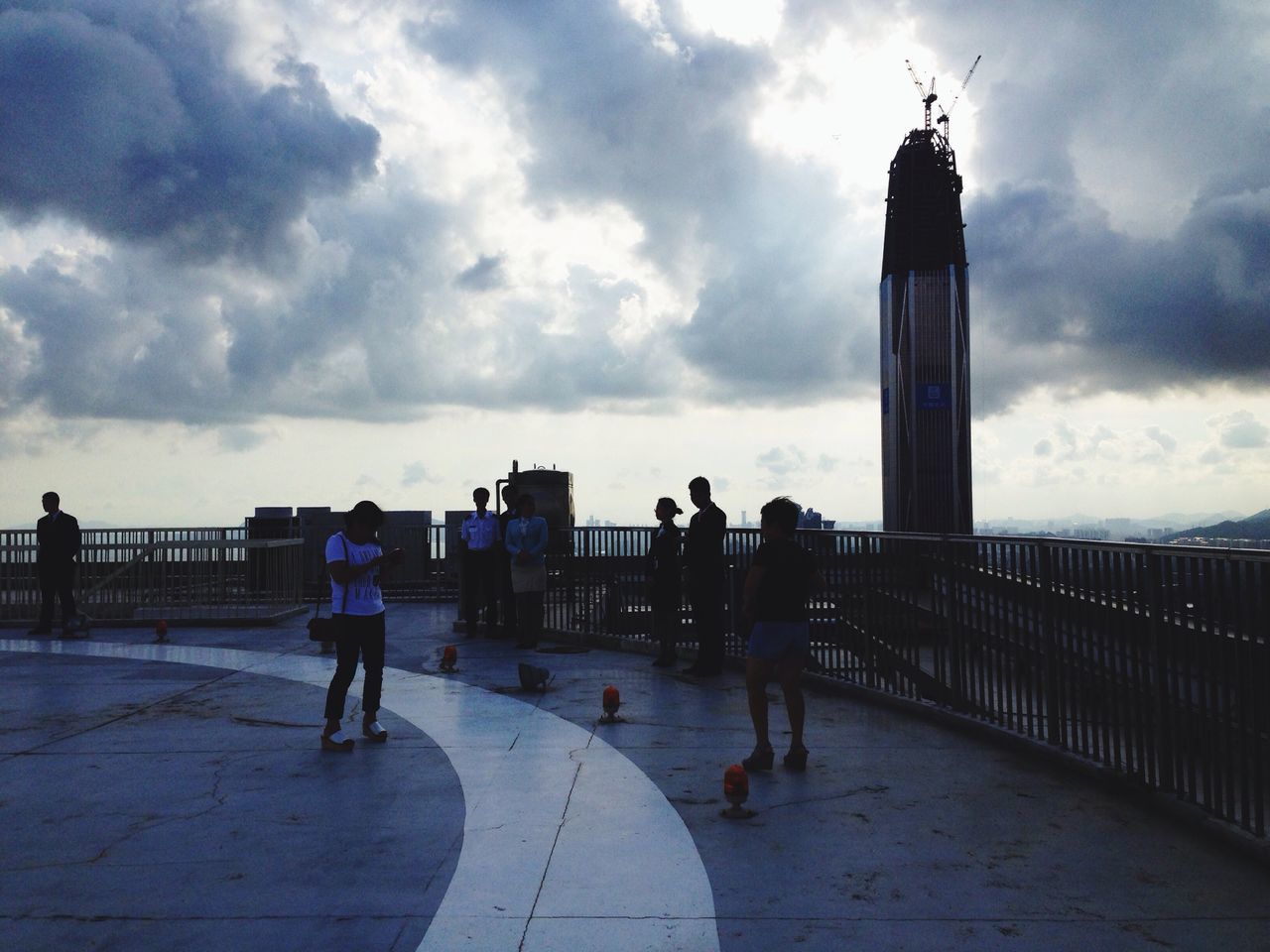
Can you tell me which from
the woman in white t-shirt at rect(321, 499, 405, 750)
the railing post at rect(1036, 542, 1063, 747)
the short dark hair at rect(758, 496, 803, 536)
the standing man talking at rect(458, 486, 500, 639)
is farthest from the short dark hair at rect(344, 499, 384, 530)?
the standing man talking at rect(458, 486, 500, 639)

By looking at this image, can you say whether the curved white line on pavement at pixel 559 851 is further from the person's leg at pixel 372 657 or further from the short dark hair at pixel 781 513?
the short dark hair at pixel 781 513

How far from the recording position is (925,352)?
69.6 meters

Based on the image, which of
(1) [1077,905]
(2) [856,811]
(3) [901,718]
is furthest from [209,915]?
(3) [901,718]

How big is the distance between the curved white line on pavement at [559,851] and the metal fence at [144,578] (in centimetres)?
962

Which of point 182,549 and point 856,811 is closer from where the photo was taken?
point 856,811

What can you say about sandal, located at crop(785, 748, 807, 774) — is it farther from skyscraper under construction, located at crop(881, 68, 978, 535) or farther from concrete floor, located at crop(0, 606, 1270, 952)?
skyscraper under construction, located at crop(881, 68, 978, 535)

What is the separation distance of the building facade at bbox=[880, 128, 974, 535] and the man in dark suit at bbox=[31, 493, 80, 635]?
5829 cm

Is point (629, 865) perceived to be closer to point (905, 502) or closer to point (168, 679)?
point (168, 679)

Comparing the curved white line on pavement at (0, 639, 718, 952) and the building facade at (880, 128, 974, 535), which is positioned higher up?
Answer: the building facade at (880, 128, 974, 535)

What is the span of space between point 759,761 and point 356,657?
320 centimetres

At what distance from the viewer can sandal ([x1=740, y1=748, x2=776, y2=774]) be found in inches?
246

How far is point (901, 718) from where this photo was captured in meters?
8.05

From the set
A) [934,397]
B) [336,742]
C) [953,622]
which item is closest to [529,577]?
[336,742]

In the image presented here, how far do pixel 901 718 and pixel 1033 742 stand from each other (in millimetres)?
1502
